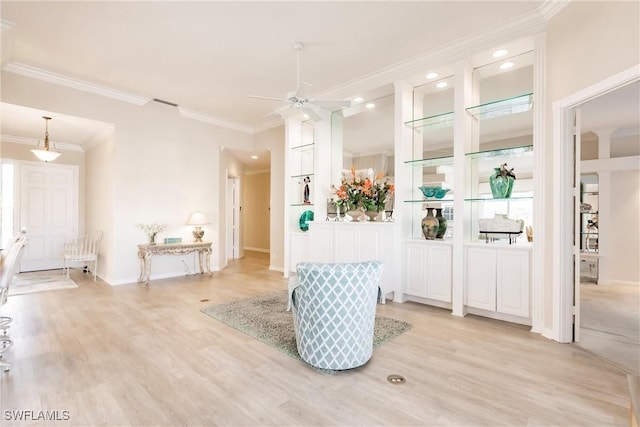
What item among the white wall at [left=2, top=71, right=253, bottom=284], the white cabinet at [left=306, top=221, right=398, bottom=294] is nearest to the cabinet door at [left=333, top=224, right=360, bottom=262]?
the white cabinet at [left=306, top=221, right=398, bottom=294]

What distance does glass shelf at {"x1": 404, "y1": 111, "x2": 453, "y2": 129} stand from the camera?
13.5ft

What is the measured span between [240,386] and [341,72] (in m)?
4.16

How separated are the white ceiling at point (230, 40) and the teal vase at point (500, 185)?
5.48 ft

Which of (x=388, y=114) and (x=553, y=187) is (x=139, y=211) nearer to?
(x=388, y=114)

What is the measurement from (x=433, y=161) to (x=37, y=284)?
6.78m

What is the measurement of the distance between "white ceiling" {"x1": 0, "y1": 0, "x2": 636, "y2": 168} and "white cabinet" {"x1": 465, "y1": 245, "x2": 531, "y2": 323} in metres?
2.49

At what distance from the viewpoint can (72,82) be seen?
15.4 feet

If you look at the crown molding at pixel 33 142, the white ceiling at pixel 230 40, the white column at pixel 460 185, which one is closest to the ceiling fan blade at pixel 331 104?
the white ceiling at pixel 230 40

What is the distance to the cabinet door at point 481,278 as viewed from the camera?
3.54 meters

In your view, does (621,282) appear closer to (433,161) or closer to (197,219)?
(433,161)

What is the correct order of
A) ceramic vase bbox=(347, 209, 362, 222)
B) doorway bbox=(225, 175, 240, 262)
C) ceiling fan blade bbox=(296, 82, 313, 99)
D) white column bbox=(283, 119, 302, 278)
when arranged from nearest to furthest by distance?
ceiling fan blade bbox=(296, 82, 313, 99) < ceramic vase bbox=(347, 209, 362, 222) < white column bbox=(283, 119, 302, 278) < doorway bbox=(225, 175, 240, 262)

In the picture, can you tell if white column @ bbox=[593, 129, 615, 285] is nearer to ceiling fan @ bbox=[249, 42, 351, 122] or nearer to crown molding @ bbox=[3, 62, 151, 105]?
ceiling fan @ bbox=[249, 42, 351, 122]

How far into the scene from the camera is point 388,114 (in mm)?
4887

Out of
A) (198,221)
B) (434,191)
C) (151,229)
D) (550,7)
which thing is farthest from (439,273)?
(151,229)
